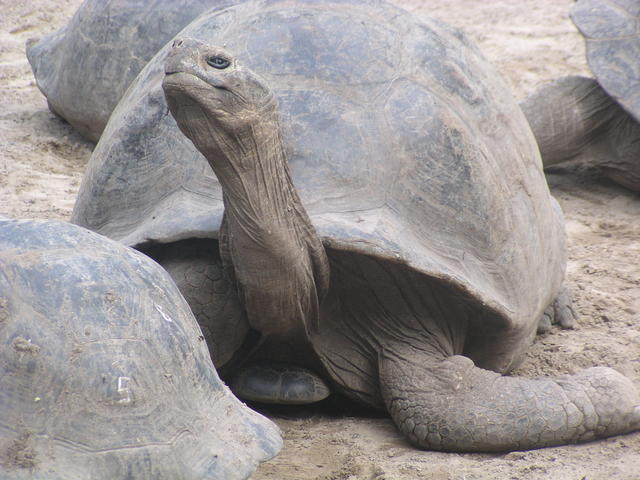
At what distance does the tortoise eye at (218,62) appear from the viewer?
244 cm

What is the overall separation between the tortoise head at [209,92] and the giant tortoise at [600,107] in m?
3.77

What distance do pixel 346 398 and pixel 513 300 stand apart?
2.02 feet

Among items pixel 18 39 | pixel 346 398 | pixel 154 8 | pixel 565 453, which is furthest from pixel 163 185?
pixel 18 39

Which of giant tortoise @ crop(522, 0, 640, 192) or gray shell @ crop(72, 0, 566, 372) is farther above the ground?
gray shell @ crop(72, 0, 566, 372)

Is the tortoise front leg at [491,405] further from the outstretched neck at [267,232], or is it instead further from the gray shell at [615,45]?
the gray shell at [615,45]

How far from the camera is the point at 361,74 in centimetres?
317

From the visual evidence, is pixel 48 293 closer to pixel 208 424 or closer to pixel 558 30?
pixel 208 424

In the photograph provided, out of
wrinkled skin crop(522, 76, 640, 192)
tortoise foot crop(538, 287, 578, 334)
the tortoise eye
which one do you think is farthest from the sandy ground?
the tortoise eye

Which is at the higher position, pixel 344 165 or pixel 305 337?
pixel 344 165

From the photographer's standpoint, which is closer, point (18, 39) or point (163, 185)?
point (163, 185)

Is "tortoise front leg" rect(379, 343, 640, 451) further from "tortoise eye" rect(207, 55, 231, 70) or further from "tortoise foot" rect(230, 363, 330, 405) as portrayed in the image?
"tortoise eye" rect(207, 55, 231, 70)

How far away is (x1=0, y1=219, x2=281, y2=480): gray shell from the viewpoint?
2096 millimetres

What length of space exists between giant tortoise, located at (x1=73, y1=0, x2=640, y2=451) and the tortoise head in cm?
24

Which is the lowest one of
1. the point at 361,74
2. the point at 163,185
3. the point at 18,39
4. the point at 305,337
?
the point at 18,39
